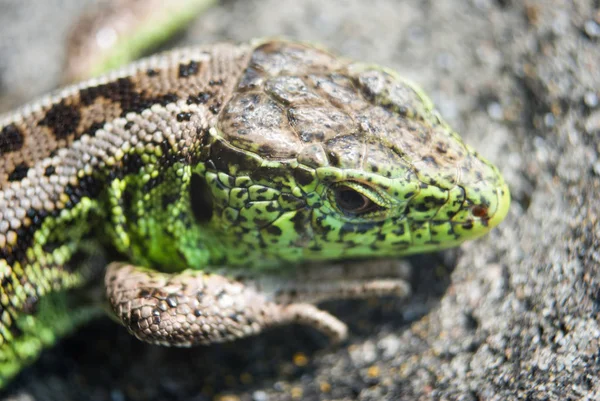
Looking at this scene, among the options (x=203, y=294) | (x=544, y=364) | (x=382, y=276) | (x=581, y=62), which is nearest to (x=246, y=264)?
(x=203, y=294)

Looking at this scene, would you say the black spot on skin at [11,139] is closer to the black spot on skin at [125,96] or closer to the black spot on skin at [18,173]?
the black spot on skin at [18,173]

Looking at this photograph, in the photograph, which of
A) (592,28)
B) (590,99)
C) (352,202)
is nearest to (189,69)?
(352,202)

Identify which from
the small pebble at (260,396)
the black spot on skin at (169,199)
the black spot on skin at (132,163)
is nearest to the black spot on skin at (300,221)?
the black spot on skin at (169,199)

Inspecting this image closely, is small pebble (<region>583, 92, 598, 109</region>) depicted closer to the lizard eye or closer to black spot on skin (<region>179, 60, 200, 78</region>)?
the lizard eye

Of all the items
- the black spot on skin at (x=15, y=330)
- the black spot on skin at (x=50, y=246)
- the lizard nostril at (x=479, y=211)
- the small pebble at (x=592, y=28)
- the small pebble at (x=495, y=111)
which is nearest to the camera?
the lizard nostril at (x=479, y=211)

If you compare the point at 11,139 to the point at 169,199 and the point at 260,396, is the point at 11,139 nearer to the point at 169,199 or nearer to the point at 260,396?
the point at 169,199

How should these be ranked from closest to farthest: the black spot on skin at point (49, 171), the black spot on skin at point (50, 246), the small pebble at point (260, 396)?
1. the black spot on skin at point (49, 171)
2. the black spot on skin at point (50, 246)
3. the small pebble at point (260, 396)
